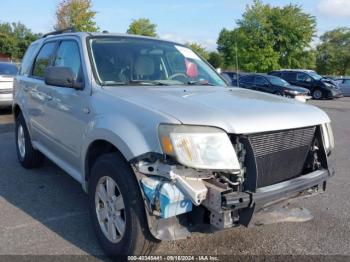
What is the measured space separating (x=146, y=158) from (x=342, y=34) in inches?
3190

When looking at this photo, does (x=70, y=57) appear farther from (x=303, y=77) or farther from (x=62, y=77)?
(x=303, y=77)

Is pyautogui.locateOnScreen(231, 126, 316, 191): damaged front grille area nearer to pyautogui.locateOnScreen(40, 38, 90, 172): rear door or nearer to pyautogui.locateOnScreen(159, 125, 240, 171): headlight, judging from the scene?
pyautogui.locateOnScreen(159, 125, 240, 171): headlight

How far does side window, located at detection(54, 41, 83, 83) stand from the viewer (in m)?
3.89

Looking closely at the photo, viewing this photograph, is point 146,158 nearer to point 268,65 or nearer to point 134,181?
point 134,181

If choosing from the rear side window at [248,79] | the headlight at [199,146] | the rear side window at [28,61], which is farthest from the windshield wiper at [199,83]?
the rear side window at [248,79]

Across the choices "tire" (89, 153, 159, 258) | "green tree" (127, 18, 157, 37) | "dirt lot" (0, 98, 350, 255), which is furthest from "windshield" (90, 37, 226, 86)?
"green tree" (127, 18, 157, 37)

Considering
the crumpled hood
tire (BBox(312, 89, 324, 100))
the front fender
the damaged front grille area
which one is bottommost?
tire (BBox(312, 89, 324, 100))

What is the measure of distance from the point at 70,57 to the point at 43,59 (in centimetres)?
112

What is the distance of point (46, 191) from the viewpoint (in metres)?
4.84

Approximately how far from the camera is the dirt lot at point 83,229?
343 centimetres

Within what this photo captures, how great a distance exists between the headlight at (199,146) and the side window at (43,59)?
277cm

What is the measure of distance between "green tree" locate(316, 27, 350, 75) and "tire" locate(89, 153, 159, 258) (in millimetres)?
72876

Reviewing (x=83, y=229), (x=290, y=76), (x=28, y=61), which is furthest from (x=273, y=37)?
(x=83, y=229)

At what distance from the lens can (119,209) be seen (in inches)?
122
